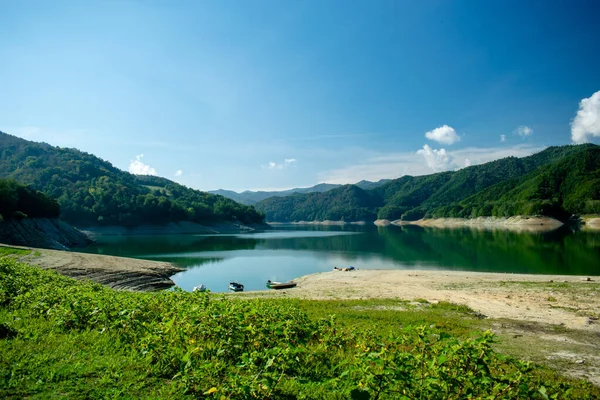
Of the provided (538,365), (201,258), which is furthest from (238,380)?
(201,258)

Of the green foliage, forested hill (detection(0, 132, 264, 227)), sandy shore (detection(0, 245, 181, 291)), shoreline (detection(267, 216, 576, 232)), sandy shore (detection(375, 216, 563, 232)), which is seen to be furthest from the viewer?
sandy shore (detection(375, 216, 563, 232))

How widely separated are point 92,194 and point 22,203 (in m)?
57.6

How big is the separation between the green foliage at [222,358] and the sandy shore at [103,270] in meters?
19.2

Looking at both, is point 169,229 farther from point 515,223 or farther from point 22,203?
point 515,223

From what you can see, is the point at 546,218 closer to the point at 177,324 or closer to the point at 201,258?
the point at 201,258

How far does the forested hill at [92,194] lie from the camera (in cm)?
10812

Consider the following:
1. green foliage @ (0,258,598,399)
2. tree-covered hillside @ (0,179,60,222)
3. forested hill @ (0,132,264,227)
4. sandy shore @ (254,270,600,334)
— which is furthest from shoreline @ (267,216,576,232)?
tree-covered hillside @ (0,179,60,222)

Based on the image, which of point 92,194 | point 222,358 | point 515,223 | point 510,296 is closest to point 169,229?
point 92,194

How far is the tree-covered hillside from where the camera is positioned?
53094 millimetres

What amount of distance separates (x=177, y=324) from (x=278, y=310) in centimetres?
215

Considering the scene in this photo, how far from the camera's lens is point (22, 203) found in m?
59.6

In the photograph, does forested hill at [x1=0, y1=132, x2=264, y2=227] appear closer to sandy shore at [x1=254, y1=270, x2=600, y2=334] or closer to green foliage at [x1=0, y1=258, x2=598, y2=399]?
sandy shore at [x1=254, y1=270, x2=600, y2=334]

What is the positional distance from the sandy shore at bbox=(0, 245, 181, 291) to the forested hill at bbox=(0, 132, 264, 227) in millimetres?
84640

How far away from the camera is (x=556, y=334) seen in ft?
36.0
